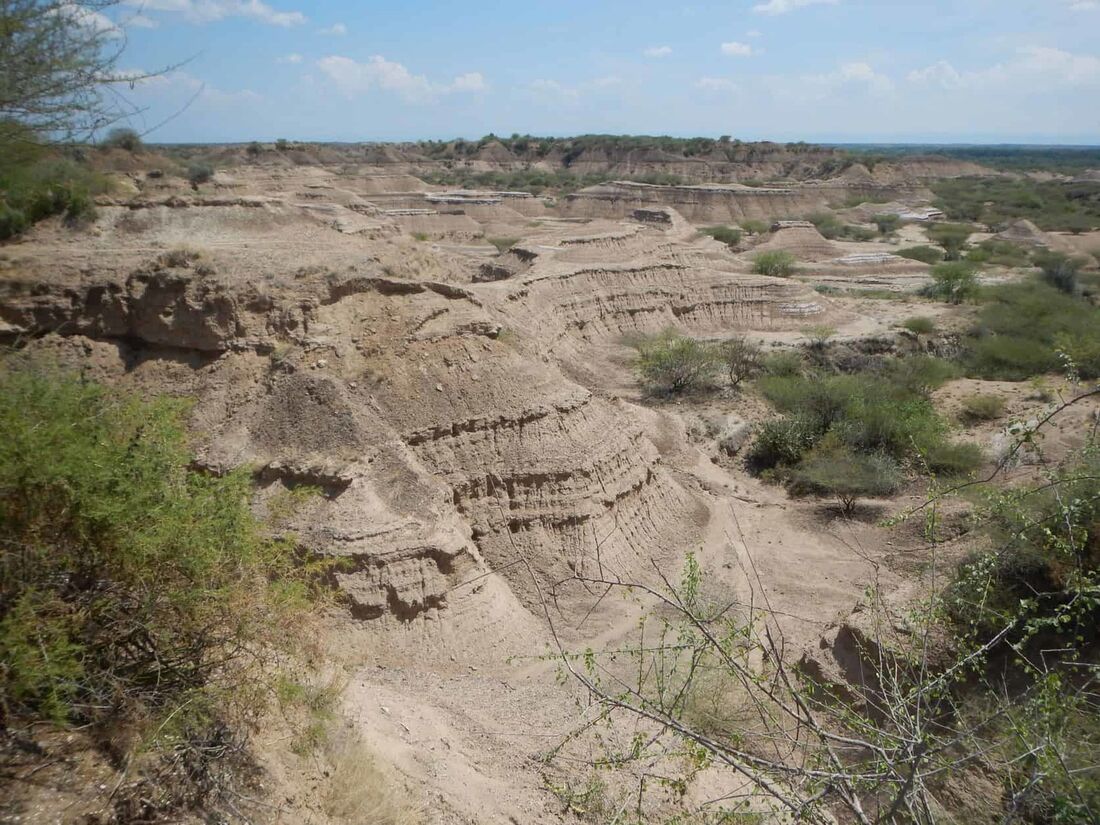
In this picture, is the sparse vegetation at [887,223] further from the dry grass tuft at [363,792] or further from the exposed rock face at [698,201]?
the dry grass tuft at [363,792]

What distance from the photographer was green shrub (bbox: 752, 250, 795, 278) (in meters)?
36.2

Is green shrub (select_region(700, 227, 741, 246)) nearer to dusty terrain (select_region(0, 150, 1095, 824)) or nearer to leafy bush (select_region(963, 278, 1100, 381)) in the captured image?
leafy bush (select_region(963, 278, 1100, 381))

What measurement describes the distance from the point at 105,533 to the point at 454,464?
682 cm

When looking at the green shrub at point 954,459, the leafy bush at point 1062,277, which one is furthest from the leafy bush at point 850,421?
the leafy bush at point 1062,277

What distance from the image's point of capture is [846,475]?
53.6 ft

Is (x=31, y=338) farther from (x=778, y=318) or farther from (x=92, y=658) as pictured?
(x=778, y=318)

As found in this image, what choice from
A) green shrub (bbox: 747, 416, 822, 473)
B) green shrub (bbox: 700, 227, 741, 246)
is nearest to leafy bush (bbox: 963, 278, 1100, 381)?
green shrub (bbox: 747, 416, 822, 473)

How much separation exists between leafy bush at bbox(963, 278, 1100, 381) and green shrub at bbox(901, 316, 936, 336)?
139cm

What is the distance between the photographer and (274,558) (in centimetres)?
664

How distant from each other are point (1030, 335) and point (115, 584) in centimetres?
2894

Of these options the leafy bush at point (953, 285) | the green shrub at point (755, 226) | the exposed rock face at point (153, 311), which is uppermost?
the green shrub at point (755, 226)

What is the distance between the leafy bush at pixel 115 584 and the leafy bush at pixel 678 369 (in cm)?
1830

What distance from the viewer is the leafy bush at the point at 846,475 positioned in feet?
53.3

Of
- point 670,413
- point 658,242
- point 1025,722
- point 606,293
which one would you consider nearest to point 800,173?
point 658,242
